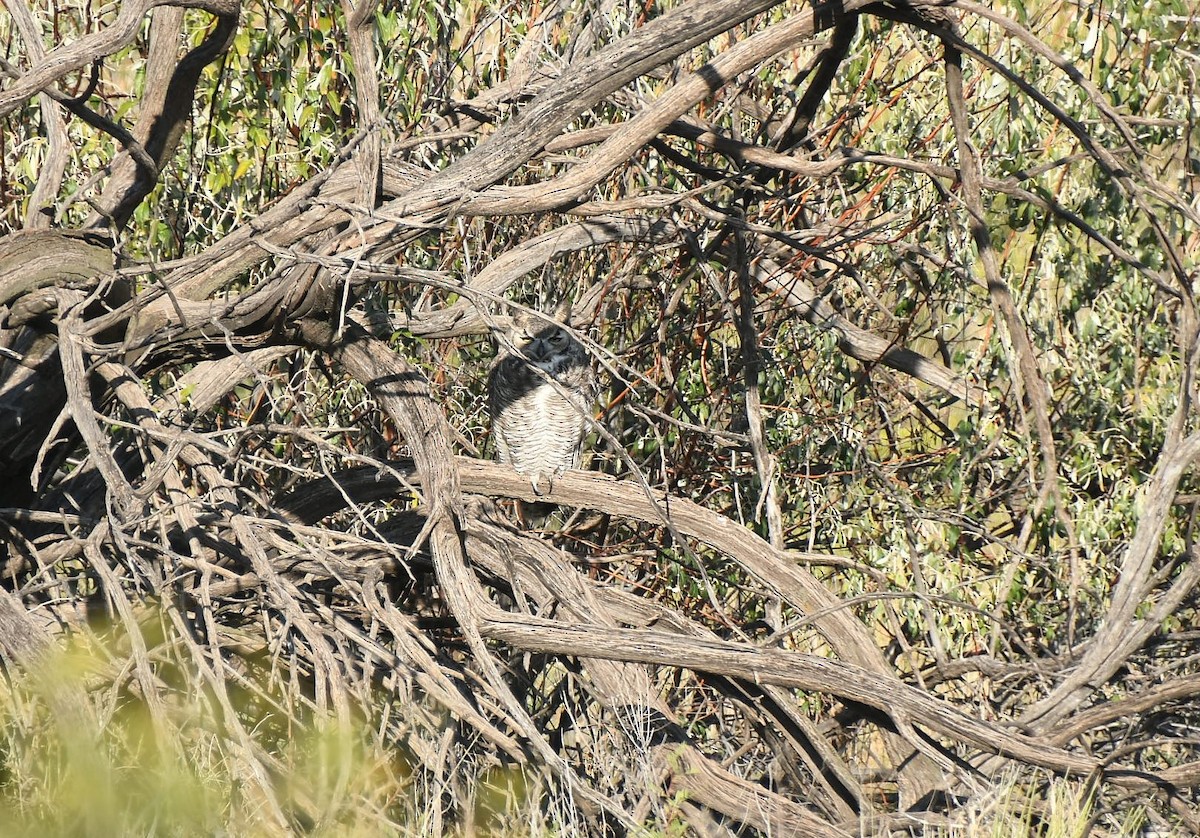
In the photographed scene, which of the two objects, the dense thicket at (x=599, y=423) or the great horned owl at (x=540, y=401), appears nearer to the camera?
the dense thicket at (x=599, y=423)

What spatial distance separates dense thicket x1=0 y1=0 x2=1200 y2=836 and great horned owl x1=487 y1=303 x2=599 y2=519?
0.15 m

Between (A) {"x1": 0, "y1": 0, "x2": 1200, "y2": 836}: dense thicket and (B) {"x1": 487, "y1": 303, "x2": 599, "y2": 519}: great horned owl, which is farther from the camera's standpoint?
(B) {"x1": 487, "y1": 303, "x2": 599, "y2": 519}: great horned owl

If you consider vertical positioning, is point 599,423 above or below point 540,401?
below

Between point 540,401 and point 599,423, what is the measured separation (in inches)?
28.3

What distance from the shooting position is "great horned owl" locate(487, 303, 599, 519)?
4219mm

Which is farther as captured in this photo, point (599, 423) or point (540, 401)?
point (540, 401)

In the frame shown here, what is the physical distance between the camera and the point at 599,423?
11.9ft

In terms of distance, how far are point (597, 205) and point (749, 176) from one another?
82cm

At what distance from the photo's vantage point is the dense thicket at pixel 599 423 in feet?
8.14

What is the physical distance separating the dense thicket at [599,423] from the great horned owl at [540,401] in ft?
0.48

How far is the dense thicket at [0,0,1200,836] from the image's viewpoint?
2482 millimetres

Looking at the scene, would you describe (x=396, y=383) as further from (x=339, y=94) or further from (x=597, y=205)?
(x=339, y=94)

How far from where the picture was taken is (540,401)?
14.2ft

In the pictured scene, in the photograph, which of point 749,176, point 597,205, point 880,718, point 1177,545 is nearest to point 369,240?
point 597,205
